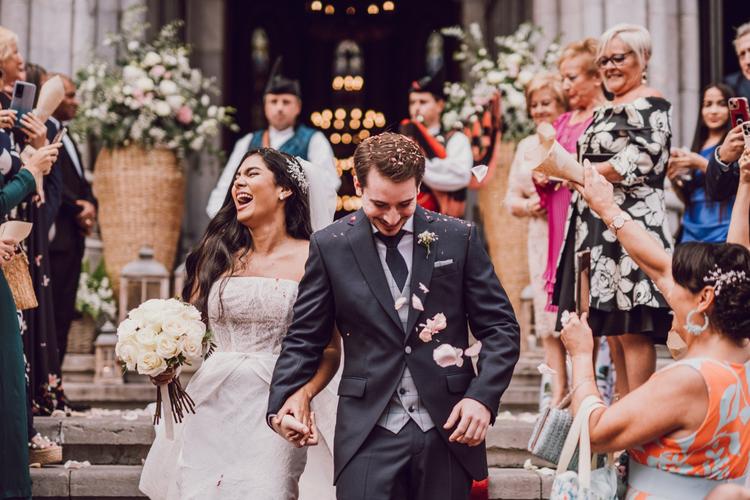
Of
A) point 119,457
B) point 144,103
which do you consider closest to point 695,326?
point 119,457

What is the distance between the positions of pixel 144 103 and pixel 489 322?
6.14 metres

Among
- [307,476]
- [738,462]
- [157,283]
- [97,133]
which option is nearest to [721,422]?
[738,462]

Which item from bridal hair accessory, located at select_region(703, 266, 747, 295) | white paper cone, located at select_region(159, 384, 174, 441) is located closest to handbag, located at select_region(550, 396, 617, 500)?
bridal hair accessory, located at select_region(703, 266, 747, 295)

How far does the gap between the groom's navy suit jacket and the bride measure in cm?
75

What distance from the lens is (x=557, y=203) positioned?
662 cm

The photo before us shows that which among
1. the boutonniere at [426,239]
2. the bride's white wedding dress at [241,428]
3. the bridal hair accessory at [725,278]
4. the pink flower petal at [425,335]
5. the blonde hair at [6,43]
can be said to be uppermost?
the blonde hair at [6,43]

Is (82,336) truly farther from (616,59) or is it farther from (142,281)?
(616,59)

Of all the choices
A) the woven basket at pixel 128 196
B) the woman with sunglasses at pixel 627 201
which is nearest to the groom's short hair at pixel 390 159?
the woman with sunglasses at pixel 627 201

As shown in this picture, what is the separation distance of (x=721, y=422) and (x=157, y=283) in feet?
20.4

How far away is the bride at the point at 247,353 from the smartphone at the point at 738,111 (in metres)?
2.00

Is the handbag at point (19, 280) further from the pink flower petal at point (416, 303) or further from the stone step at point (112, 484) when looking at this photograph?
the pink flower petal at point (416, 303)

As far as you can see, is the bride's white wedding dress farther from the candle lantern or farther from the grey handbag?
the candle lantern

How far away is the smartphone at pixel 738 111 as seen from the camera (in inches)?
205

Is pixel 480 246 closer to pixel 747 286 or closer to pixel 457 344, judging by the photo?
pixel 457 344
